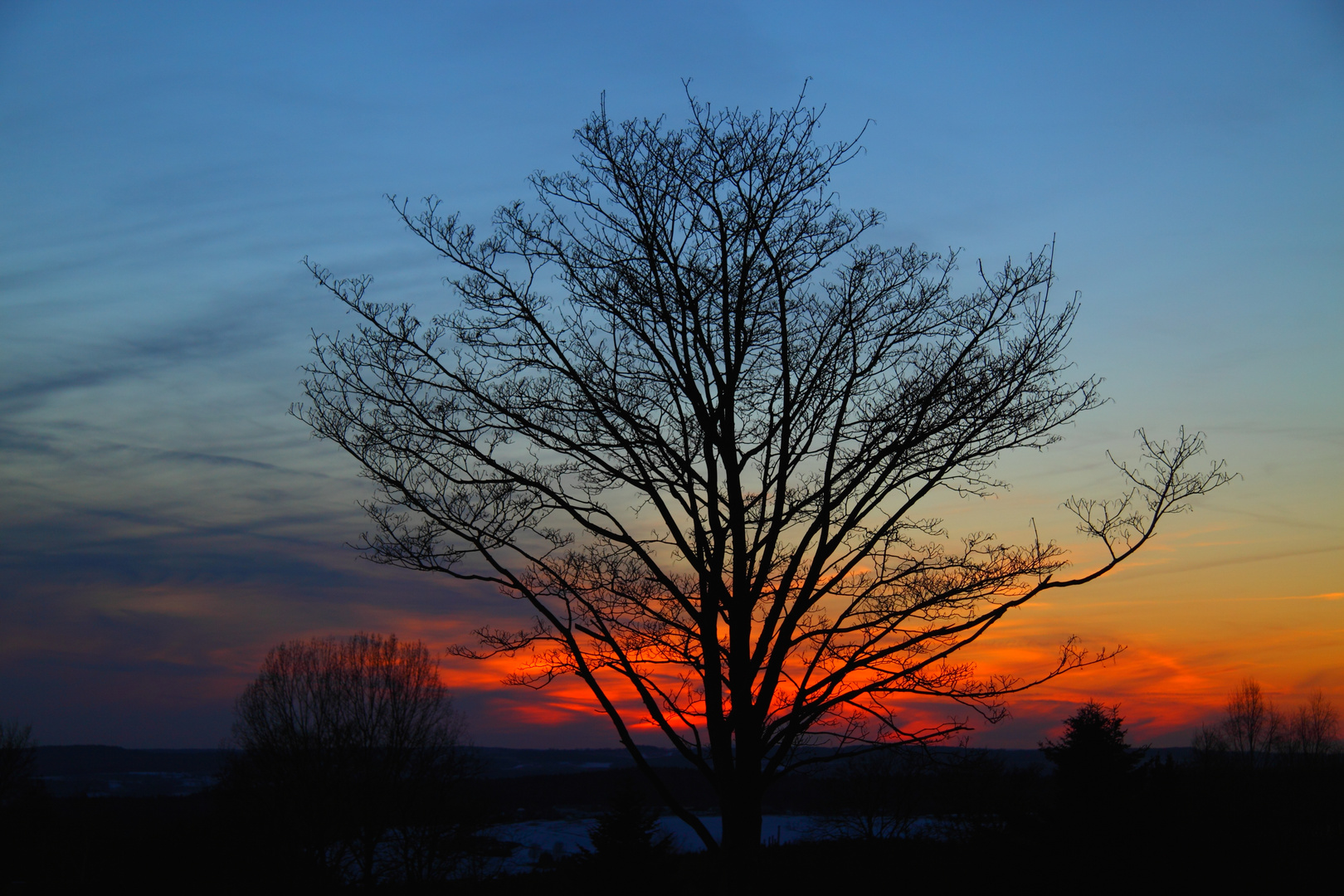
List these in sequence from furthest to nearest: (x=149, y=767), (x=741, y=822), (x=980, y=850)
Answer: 1. (x=149, y=767)
2. (x=980, y=850)
3. (x=741, y=822)

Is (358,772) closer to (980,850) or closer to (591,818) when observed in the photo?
(591,818)

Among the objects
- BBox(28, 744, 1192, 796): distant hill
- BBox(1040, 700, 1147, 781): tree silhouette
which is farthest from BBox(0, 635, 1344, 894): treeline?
BBox(28, 744, 1192, 796): distant hill

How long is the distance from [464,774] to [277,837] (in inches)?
447

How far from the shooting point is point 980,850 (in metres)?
17.3

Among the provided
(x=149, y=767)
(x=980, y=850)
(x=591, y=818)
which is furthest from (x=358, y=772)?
(x=149, y=767)

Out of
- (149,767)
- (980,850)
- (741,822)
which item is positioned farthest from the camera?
(149,767)

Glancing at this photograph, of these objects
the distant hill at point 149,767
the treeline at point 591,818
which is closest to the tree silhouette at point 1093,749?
the treeline at point 591,818

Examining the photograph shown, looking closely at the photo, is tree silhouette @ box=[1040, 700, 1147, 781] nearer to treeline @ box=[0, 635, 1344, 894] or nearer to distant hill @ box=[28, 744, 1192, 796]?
treeline @ box=[0, 635, 1344, 894]

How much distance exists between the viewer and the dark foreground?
15555 millimetres

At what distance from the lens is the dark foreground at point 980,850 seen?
51.0 feet

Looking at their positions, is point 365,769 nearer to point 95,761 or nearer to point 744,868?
point 744,868

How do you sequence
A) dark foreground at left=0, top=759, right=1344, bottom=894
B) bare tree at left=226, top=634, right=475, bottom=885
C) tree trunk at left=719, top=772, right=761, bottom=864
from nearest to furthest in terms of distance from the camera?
tree trunk at left=719, top=772, right=761, bottom=864 → dark foreground at left=0, top=759, right=1344, bottom=894 → bare tree at left=226, top=634, right=475, bottom=885

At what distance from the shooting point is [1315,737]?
257ft

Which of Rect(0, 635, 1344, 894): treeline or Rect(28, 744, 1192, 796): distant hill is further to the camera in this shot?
Rect(28, 744, 1192, 796): distant hill
